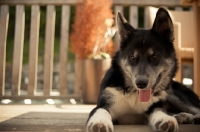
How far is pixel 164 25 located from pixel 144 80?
1.32 feet

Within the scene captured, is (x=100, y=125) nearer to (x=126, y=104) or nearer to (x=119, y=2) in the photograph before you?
(x=126, y=104)

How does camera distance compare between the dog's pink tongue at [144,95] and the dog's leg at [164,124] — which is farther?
the dog's pink tongue at [144,95]

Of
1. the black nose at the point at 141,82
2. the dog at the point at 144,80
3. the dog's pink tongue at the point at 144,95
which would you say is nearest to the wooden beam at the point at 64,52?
the dog at the point at 144,80

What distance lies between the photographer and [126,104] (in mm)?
1700

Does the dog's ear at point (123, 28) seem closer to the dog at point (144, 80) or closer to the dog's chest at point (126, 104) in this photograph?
the dog at point (144, 80)

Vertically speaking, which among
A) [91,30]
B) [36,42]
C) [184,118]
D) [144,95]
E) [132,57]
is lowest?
[184,118]

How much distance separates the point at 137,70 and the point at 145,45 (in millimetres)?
158

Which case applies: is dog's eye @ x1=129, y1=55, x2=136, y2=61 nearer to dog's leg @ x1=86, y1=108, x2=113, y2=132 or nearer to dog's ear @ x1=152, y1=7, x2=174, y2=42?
dog's ear @ x1=152, y1=7, x2=174, y2=42

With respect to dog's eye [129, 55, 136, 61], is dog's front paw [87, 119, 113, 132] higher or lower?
lower

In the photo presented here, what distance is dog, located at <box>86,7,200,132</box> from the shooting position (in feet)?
5.32

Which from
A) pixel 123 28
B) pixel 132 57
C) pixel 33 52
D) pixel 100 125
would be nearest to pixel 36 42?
pixel 33 52

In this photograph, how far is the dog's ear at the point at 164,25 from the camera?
67.1 inches

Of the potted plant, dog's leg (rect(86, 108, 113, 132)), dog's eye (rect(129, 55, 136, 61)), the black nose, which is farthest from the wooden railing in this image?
dog's leg (rect(86, 108, 113, 132))

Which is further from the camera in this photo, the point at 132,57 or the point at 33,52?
the point at 33,52
